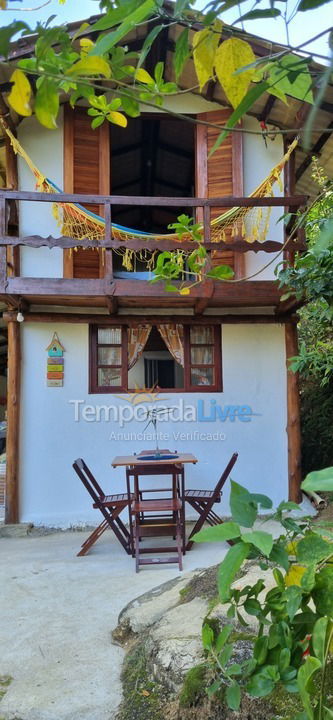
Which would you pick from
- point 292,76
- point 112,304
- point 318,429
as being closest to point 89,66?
point 292,76

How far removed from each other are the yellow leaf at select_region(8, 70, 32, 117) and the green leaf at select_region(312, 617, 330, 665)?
0.99m

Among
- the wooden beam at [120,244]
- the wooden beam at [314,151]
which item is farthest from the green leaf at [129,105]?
the wooden beam at [314,151]

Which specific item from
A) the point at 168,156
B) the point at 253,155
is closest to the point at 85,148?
the point at 253,155

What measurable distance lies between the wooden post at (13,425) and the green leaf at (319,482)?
5.36 m

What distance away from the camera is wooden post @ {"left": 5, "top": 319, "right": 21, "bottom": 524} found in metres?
5.73

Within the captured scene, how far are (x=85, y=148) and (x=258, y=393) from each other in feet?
11.5

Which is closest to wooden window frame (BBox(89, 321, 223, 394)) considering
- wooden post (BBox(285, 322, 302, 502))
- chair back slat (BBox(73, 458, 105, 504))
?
wooden post (BBox(285, 322, 302, 502))

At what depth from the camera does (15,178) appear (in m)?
6.01

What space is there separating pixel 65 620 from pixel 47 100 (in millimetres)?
3166

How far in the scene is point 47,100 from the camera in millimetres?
757

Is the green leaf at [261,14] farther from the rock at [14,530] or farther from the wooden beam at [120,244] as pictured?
the rock at [14,530]

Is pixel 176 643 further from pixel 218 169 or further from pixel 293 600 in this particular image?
pixel 218 169

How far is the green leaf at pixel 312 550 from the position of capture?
1.01m

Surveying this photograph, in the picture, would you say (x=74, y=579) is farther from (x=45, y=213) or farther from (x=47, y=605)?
(x=45, y=213)
